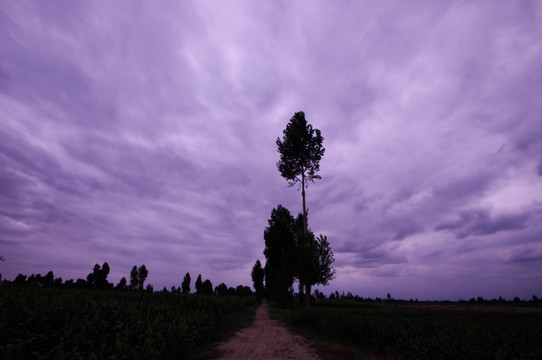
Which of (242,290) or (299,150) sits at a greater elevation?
(299,150)

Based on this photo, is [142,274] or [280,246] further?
[142,274]

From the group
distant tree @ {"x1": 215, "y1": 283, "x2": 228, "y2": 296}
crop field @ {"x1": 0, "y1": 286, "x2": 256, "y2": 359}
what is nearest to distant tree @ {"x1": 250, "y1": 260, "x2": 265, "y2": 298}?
distant tree @ {"x1": 215, "y1": 283, "x2": 228, "y2": 296}

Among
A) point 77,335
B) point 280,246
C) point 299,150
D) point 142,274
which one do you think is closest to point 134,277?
point 142,274

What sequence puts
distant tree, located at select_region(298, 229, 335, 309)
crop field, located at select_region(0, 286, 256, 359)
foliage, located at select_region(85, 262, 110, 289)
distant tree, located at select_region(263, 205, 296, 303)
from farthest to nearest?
1. foliage, located at select_region(85, 262, 110, 289)
2. distant tree, located at select_region(263, 205, 296, 303)
3. distant tree, located at select_region(298, 229, 335, 309)
4. crop field, located at select_region(0, 286, 256, 359)

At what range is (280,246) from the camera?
1678 inches

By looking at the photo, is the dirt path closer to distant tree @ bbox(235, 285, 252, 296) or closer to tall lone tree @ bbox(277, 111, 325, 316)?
tall lone tree @ bbox(277, 111, 325, 316)

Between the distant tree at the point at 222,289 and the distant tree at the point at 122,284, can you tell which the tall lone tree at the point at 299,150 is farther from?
the distant tree at the point at 222,289

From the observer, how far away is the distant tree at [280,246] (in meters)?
40.8

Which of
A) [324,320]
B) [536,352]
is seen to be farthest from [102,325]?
[324,320]

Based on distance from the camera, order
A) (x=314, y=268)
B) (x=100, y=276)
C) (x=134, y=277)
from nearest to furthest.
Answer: (x=314, y=268)
(x=100, y=276)
(x=134, y=277)

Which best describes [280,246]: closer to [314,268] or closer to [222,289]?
[314,268]

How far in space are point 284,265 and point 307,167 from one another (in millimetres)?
23809

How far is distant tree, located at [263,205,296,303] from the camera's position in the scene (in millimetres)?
40812

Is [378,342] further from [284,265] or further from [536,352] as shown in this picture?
[284,265]
